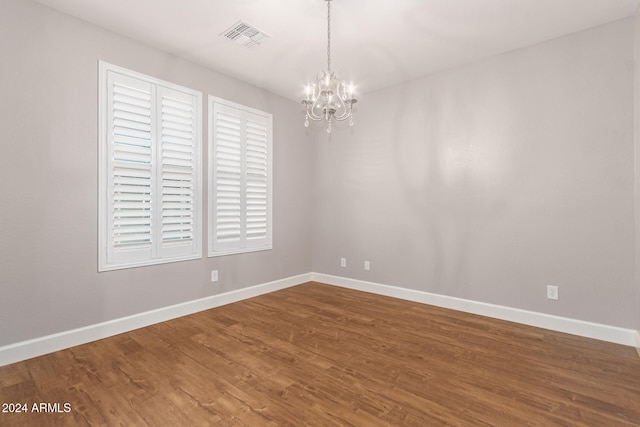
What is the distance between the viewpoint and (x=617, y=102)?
8.68 feet

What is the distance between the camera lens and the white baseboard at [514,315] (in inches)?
104

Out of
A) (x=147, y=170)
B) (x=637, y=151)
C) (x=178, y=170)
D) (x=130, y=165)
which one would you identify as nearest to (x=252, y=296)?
(x=178, y=170)

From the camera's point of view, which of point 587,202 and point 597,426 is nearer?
point 597,426

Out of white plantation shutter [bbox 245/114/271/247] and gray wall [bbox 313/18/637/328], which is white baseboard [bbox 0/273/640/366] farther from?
white plantation shutter [bbox 245/114/271/247]

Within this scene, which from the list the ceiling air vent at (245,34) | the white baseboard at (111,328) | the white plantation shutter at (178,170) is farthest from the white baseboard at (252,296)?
the ceiling air vent at (245,34)

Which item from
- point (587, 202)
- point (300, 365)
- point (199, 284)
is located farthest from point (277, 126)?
point (587, 202)

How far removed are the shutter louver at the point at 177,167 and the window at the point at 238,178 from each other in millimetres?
251

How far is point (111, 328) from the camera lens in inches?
109

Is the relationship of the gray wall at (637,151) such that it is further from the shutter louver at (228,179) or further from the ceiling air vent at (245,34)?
the shutter louver at (228,179)

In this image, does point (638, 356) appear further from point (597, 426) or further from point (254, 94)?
point (254, 94)

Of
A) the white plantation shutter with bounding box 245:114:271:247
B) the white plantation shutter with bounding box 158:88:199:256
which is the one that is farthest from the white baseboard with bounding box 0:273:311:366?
the white plantation shutter with bounding box 245:114:271:247

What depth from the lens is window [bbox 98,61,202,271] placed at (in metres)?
2.76

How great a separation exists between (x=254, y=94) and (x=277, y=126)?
1.76 feet

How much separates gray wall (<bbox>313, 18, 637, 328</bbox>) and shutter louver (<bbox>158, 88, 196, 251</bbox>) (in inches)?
87.0
